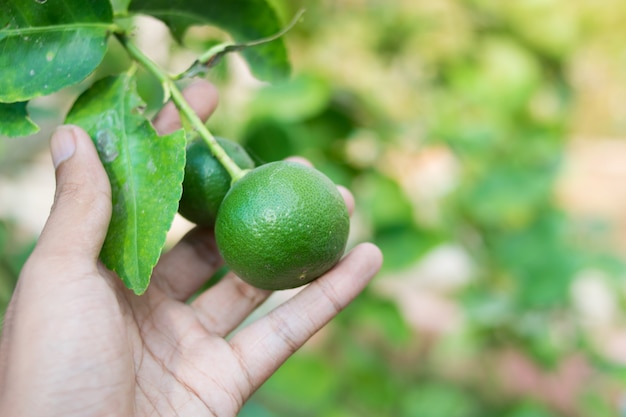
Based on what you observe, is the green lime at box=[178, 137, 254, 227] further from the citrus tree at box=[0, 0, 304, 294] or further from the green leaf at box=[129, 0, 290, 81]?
the green leaf at box=[129, 0, 290, 81]

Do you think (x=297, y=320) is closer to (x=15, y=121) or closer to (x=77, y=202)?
(x=77, y=202)

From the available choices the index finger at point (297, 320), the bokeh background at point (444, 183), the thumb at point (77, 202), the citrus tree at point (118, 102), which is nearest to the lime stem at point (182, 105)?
the citrus tree at point (118, 102)

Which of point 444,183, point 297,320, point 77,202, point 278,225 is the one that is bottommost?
point 444,183

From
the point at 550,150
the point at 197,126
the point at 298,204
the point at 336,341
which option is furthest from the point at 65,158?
the point at 550,150

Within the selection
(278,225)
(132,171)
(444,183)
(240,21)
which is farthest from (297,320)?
(444,183)

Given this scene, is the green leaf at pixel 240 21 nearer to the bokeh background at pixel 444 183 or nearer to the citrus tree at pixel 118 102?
the citrus tree at pixel 118 102

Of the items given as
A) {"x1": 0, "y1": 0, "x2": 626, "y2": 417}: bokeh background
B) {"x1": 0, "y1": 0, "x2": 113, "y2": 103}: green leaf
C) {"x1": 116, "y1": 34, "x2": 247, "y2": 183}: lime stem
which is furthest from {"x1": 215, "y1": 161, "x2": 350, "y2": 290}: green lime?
{"x1": 0, "y1": 0, "x2": 626, "y2": 417}: bokeh background
